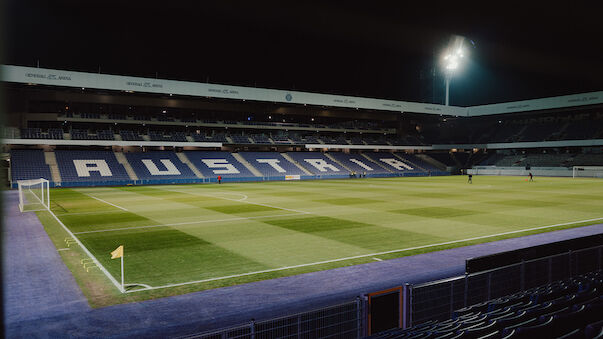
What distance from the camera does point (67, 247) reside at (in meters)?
14.5

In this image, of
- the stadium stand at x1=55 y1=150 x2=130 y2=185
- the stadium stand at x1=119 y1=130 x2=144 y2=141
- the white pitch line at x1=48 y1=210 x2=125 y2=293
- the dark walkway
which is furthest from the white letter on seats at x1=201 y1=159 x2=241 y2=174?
the dark walkway

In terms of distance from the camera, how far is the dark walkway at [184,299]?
7652 millimetres

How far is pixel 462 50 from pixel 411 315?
65.4 m

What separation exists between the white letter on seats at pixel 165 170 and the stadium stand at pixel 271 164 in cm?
1212

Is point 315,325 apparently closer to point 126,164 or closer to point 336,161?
point 126,164

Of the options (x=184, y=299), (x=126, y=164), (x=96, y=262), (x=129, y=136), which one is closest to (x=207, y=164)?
(x=126, y=164)

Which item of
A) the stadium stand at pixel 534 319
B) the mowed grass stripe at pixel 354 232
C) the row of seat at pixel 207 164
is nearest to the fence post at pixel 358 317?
the stadium stand at pixel 534 319

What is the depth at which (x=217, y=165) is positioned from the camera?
2255 inches

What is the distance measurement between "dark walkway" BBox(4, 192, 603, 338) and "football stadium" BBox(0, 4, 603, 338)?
66 millimetres

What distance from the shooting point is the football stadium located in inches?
275

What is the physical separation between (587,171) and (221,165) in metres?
56.3

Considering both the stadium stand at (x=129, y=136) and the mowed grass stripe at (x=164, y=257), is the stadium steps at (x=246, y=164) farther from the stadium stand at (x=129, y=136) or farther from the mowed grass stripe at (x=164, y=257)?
the mowed grass stripe at (x=164, y=257)

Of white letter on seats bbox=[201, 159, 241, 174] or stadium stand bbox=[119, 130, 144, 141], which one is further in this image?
stadium stand bbox=[119, 130, 144, 141]

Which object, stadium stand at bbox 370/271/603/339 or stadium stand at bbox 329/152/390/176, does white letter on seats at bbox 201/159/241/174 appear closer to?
stadium stand at bbox 329/152/390/176
